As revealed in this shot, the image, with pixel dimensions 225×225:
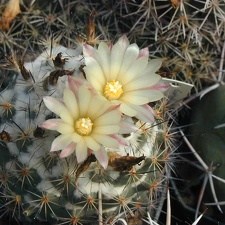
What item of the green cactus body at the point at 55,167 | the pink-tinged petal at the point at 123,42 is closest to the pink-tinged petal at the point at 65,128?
the green cactus body at the point at 55,167

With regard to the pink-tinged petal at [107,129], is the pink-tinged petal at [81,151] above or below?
below

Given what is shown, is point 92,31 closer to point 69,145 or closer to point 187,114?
point 69,145

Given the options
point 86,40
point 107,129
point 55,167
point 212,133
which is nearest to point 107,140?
point 107,129

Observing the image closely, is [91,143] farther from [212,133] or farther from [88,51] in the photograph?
[212,133]

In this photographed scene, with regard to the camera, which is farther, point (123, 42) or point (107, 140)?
point (123, 42)

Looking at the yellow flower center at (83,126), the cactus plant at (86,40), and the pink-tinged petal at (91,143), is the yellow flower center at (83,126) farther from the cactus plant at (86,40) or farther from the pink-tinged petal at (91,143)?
the cactus plant at (86,40)

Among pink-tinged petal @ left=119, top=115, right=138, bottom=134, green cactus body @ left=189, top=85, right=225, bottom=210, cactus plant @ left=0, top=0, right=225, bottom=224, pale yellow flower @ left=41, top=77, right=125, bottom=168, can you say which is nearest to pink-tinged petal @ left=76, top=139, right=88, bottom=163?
pale yellow flower @ left=41, top=77, right=125, bottom=168

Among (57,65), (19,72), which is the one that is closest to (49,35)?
(19,72)
